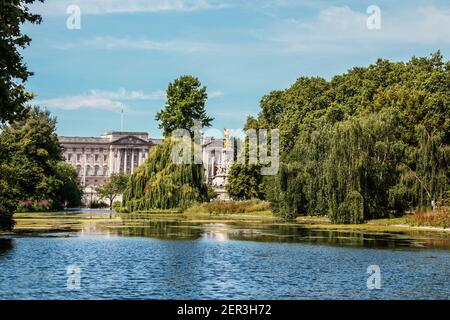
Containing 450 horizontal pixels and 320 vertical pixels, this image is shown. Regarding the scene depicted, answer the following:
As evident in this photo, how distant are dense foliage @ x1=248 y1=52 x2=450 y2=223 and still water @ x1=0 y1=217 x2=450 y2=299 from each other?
530 inches

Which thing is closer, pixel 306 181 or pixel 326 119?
pixel 306 181

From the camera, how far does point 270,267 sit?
21.4 metres

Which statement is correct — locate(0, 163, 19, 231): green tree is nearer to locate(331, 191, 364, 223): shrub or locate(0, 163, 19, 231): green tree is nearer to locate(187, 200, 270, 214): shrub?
locate(331, 191, 364, 223): shrub

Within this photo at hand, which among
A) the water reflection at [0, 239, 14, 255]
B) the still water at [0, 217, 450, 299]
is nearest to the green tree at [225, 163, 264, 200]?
the still water at [0, 217, 450, 299]

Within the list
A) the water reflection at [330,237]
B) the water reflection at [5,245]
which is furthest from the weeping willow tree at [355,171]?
the water reflection at [5,245]

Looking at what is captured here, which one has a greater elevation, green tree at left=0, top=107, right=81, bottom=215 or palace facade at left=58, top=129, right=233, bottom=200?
palace facade at left=58, top=129, right=233, bottom=200

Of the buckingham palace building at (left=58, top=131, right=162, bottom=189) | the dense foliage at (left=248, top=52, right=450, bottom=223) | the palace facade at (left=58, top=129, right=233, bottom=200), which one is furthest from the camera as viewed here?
the buckingham palace building at (left=58, top=131, right=162, bottom=189)

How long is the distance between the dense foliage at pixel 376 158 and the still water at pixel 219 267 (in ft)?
44.2

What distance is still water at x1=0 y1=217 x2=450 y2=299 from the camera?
16.5 metres
